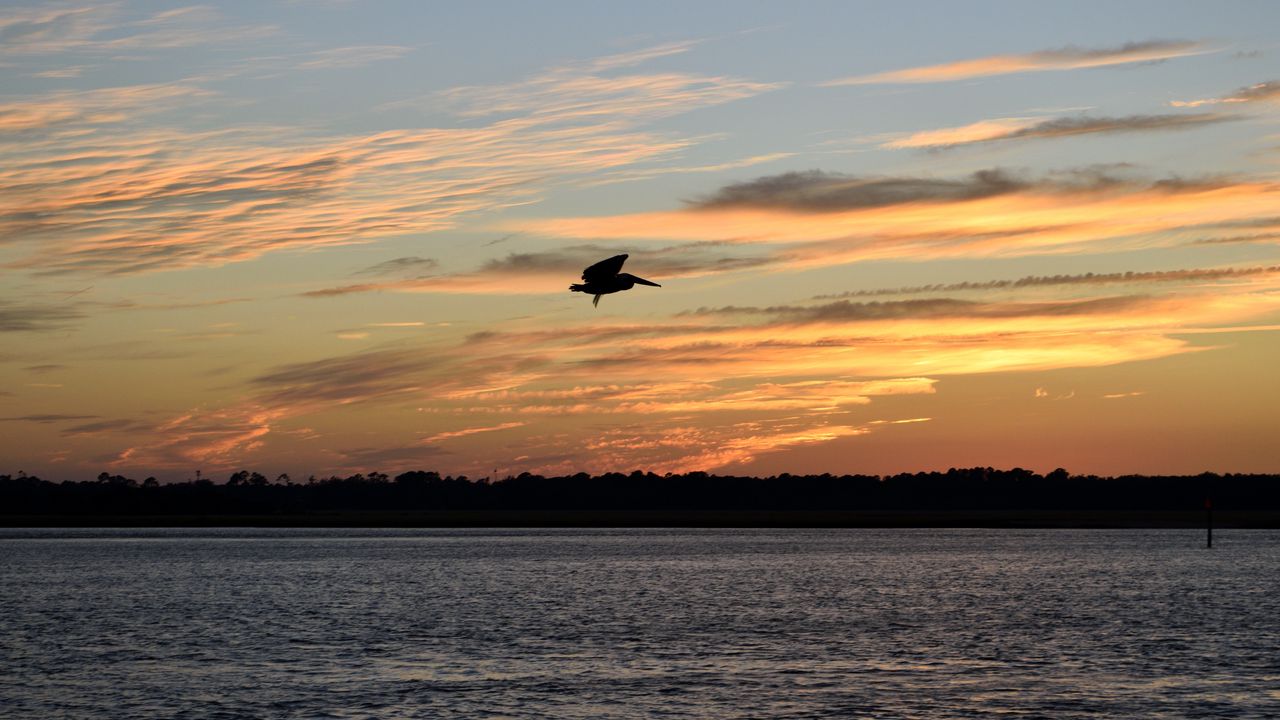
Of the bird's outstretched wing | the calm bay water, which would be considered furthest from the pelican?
the calm bay water

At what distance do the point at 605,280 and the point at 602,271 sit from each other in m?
0.28

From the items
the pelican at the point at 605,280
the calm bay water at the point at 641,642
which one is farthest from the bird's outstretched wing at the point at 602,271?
the calm bay water at the point at 641,642

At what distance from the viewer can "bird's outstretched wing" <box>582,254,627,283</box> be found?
36.5 m

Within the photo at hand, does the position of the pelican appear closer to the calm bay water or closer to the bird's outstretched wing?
the bird's outstretched wing

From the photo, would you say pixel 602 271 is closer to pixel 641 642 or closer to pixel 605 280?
pixel 605 280

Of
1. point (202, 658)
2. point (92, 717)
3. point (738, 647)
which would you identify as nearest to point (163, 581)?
point (202, 658)

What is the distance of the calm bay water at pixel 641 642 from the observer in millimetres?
44812

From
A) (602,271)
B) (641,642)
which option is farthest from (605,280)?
(641,642)

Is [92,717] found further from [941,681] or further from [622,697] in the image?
[941,681]

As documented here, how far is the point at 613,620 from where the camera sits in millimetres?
72500

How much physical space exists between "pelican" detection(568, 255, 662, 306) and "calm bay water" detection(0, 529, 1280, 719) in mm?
13327

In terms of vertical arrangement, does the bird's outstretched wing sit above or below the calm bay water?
above

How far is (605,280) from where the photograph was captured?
1455 inches

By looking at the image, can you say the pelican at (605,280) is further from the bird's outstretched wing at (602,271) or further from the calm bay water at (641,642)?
the calm bay water at (641,642)
